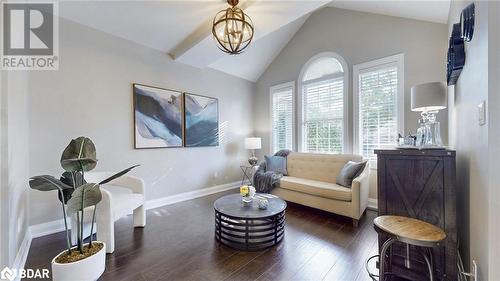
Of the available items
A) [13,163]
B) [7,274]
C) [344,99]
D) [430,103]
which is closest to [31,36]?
[13,163]

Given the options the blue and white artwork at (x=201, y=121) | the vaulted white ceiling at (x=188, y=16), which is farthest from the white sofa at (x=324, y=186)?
the vaulted white ceiling at (x=188, y=16)

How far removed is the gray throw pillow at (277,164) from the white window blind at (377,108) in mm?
1471

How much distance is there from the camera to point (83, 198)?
61.1 inches

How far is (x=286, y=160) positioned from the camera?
173 inches

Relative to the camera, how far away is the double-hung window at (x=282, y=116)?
16.2 feet

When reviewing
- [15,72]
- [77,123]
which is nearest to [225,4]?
[15,72]

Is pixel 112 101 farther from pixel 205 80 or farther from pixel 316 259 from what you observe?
pixel 316 259

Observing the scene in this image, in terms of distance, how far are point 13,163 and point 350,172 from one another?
3.93m

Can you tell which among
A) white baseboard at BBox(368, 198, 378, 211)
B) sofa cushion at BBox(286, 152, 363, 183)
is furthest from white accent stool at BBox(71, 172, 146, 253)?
white baseboard at BBox(368, 198, 378, 211)

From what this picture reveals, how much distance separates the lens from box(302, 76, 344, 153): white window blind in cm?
411

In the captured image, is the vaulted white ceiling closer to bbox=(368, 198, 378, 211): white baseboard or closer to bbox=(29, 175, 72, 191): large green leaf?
bbox=(29, 175, 72, 191): large green leaf

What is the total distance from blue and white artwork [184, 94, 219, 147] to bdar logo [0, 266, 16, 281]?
276cm

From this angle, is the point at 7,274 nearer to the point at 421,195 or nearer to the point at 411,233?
the point at 411,233

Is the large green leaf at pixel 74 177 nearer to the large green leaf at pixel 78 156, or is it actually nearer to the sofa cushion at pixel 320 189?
the large green leaf at pixel 78 156
